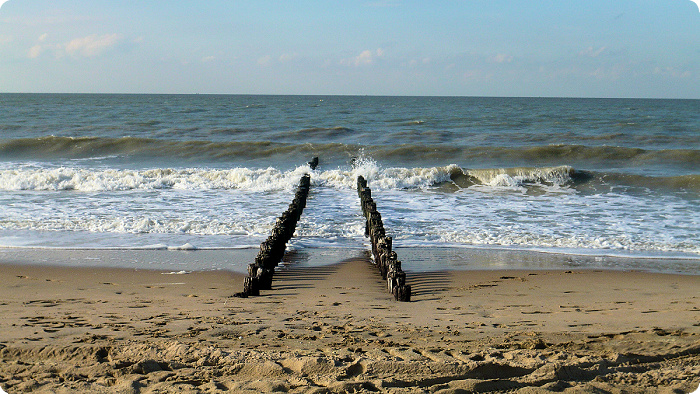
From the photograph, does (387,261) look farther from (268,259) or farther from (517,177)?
(517,177)

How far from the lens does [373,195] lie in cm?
1423

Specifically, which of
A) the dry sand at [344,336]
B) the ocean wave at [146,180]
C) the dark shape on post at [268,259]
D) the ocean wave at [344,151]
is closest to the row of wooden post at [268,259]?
the dark shape on post at [268,259]

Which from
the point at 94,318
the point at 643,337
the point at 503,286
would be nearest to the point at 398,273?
the point at 503,286

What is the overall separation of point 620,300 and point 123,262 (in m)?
6.31

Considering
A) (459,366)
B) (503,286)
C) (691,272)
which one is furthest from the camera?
(691,272)

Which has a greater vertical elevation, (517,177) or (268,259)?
(517,177)

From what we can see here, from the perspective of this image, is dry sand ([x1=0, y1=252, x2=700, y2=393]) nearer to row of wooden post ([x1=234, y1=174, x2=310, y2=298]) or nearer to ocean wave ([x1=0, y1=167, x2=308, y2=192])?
row of wooden post ([x1=234, y1=174, x2=310, y2=298])

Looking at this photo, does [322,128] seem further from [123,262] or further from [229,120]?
[123,262]

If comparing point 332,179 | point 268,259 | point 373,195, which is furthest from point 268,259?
point 332,179

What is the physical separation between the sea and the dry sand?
4.05 feet

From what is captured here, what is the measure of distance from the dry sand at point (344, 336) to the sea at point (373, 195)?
1234 mm

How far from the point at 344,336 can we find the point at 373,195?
33.3ft

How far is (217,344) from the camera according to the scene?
3920 mm

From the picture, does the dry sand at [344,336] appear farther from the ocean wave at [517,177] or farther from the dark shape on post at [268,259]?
the ocean wave at [517,177]
